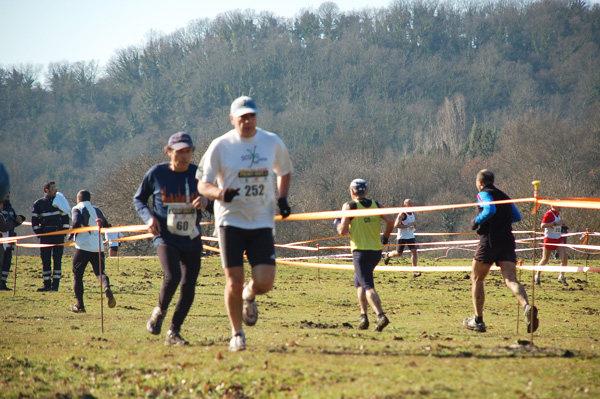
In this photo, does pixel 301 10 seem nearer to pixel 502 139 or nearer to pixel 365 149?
pixel 365 149

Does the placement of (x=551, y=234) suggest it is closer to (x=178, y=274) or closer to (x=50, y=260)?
(x=50, y=260)

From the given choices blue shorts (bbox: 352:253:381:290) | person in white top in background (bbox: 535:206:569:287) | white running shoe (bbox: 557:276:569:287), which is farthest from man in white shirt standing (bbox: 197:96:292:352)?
white running shoe (bbox: 557:276:569:287)

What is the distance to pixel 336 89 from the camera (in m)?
97.6

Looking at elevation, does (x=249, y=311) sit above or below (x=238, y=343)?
above

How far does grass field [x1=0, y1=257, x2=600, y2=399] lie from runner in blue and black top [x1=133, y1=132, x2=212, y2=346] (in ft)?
1.50

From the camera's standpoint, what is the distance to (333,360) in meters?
6.29

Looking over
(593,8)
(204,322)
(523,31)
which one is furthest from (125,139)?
(204,322)

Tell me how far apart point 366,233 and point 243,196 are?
10.1 feet

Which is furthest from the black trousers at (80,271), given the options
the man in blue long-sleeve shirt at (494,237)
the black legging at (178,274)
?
the man in blue long-sleeve shirt at (494,237)

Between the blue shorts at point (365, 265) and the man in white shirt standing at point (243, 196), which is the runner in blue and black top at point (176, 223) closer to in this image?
the man in white shirt standing at point (243, 196)

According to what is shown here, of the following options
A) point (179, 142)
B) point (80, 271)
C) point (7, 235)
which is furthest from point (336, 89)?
point (179, 142)

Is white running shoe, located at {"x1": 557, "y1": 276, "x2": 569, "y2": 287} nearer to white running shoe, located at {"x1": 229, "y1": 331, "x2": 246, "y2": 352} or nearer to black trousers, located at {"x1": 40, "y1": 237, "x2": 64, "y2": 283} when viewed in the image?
black trousers, located at {"x1": 40, "y1": 237, "x2": 64, "y2": 283}

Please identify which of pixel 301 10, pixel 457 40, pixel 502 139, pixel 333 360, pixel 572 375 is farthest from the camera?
pixel 301 10

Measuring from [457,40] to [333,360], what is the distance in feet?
346
